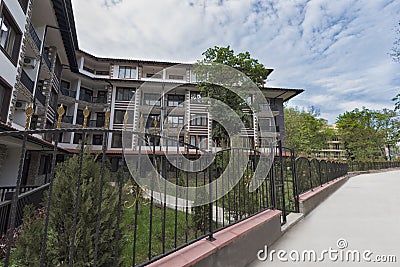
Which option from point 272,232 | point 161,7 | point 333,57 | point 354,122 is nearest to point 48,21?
point 161,7

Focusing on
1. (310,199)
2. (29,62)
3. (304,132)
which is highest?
(29,62)

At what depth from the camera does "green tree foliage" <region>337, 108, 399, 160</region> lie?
87.7 ft

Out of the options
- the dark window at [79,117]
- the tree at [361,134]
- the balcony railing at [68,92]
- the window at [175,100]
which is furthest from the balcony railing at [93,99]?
the tree at [361,134]

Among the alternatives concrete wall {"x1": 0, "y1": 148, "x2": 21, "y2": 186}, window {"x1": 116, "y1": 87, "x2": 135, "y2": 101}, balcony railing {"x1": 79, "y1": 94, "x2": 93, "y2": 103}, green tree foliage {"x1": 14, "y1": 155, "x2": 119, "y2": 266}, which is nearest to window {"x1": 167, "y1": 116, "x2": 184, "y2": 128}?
window {"x1": 116, "y1": 87, "x2": 135, "y2": 101}

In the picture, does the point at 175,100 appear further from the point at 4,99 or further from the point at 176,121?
the point at 4,99

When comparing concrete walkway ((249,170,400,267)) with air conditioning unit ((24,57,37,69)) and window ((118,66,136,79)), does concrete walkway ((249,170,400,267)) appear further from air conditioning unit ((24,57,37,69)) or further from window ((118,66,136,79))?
window ((118,66,136,79))

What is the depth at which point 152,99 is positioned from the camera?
2003cm

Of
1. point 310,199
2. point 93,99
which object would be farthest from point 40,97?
point 310,199

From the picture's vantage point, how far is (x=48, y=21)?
35.4ft

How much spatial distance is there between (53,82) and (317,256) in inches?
643

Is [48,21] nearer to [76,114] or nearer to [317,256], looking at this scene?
[76,114]

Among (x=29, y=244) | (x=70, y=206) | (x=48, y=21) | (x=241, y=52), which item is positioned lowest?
(x=29, y=244)

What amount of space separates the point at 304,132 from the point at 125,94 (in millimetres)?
19139

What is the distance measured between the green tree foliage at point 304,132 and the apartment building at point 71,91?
1.59m
